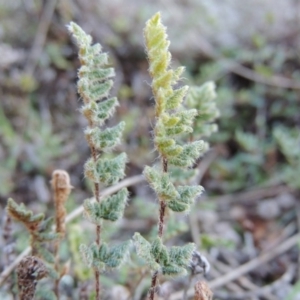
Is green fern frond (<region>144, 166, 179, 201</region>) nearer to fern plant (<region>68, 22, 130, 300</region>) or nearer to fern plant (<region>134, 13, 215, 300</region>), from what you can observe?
fern plant (<region>134, 13, 215, 300</region>)

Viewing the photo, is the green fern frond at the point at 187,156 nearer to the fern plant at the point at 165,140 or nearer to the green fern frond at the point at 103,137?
the fern plant at the point at 165,140

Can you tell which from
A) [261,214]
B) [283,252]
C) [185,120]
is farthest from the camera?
[261,214]

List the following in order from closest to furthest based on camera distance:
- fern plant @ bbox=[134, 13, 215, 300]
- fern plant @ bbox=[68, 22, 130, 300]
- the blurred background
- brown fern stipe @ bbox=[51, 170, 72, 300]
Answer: fern plant @ bbox=[134, 13, 215, 300] < fern plant @ bbox=[68, 22, 130, 300] < brown fern stipe @ bbox=[51, 170, 72, 300] < the blurred background

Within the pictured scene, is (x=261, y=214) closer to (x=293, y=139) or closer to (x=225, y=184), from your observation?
(x=225, y=184)

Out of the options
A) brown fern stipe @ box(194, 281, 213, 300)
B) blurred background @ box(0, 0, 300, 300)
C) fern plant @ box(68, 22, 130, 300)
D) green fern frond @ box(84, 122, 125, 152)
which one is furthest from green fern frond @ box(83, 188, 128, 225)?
blurred background @ box(0, 0, 300, 300)

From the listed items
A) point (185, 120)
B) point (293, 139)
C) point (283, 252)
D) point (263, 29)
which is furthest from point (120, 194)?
point (263, 29)
